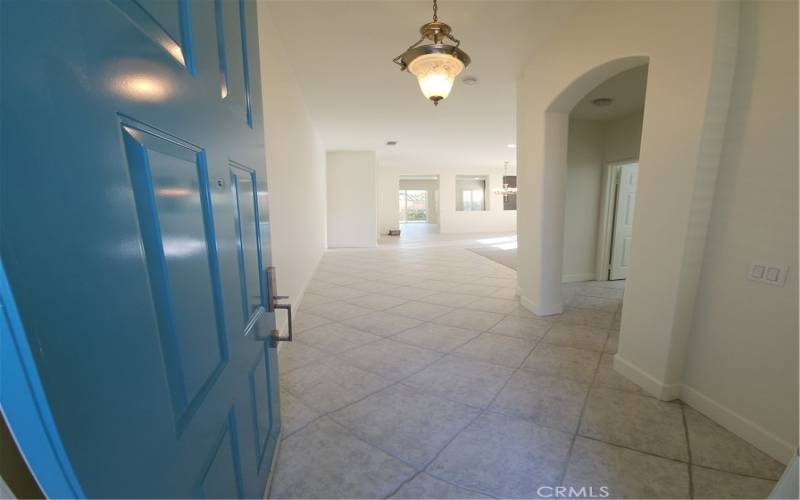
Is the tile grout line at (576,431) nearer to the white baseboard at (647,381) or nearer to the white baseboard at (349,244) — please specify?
the white baseboard at (647,381)

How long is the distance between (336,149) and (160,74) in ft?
27.0

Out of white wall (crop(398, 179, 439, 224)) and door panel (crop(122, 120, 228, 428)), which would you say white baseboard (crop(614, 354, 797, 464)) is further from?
white wall (crop(398, 179, 439, 224))

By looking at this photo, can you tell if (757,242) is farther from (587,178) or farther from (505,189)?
(505,189)

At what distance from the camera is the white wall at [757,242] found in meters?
1.52

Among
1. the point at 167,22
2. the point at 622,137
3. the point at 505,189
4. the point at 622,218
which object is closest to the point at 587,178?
the point at 622,137

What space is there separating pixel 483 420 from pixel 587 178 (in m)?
4.40

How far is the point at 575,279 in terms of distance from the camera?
16.6 ft

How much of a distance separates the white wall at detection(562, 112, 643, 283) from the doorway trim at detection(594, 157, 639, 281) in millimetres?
47

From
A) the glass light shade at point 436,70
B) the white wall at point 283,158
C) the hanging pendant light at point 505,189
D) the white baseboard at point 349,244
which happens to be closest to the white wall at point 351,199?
the white baseboard at point 349,244

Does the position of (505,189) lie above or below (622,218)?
above

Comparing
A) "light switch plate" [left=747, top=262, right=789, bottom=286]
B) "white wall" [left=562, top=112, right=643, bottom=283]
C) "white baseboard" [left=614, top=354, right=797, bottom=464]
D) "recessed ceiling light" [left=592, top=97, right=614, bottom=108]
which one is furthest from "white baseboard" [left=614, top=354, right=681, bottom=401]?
"recessed ceiling light" [left=592, top=97, right=614, bottom=108]

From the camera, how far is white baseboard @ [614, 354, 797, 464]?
1.56 meters

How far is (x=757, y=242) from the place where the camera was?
5.41 feet

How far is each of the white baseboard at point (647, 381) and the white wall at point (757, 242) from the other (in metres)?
0.16
